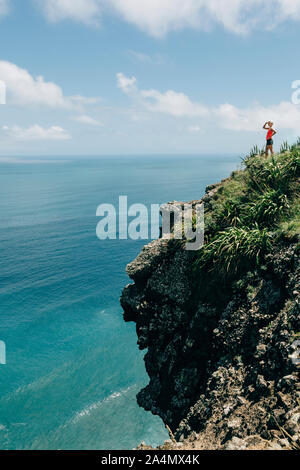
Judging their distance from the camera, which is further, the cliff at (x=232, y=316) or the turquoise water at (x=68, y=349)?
the turquoise water at (x=68, y=349)

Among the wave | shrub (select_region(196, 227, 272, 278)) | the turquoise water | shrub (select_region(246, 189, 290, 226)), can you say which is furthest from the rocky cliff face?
the wave

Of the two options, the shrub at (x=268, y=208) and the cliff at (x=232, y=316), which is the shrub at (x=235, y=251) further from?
the shrub at (x=268, y=208)

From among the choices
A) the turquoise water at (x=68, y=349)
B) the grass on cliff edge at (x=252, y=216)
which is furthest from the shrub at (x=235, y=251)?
the turquoise water at (x=68, y=349)

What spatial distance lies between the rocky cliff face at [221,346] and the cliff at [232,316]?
44mm

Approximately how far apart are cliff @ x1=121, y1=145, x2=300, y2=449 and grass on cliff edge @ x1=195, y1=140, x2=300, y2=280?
6 cm

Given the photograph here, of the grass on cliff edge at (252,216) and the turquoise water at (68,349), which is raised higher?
the grass on cliff edge at (252,216)

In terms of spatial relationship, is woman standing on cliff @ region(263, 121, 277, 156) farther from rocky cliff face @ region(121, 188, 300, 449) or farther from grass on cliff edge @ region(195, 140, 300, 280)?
rocky cliff face @ region(121, 188, 300, 449)

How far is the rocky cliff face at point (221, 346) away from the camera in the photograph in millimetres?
8992

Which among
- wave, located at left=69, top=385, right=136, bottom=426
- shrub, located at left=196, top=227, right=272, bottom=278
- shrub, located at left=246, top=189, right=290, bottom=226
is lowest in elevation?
wave, located at left=69, top=385, right=136, bottom=426

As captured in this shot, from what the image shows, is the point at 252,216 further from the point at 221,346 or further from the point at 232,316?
the point at 221,346

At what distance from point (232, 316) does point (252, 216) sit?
5.58 metres

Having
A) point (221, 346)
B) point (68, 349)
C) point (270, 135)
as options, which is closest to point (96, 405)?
point (68, 349)

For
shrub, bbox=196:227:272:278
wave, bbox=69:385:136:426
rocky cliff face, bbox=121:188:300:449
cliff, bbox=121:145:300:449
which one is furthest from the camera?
wave, bbox=69:385:136:426

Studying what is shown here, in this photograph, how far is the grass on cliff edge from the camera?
13.2 meters
